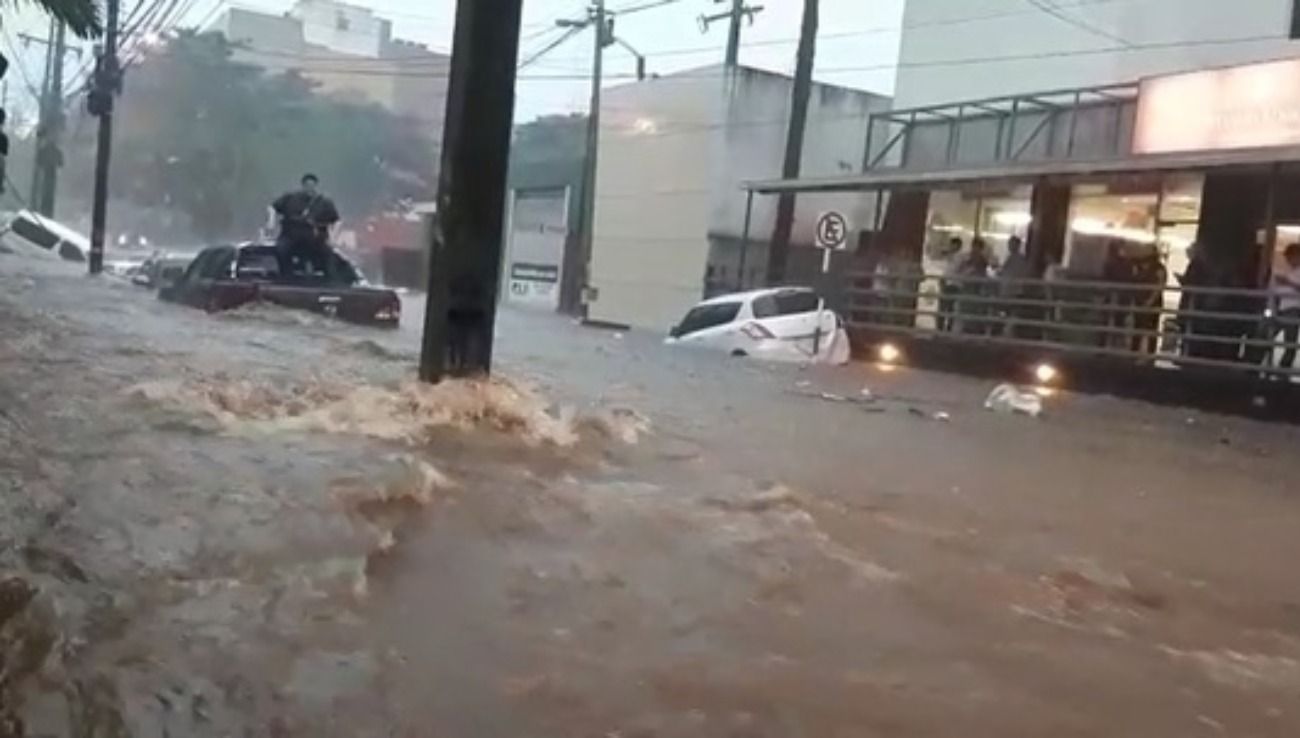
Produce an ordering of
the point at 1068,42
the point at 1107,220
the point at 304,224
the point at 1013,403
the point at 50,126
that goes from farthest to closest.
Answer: the point at 50,126
the point at 1068,42
the point at 1107,220
the point at 304,224
the point at 1013,403

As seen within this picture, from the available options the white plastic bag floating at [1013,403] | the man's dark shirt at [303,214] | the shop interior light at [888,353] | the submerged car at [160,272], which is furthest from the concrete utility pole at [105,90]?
the white plastic bag floating at [1013,403]

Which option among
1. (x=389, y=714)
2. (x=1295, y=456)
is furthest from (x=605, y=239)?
(x=389, y=714)

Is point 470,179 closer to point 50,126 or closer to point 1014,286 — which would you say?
point 1014,286

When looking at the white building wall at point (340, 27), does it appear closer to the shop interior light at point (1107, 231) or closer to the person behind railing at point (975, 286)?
the person behind railing at point (975, 286)

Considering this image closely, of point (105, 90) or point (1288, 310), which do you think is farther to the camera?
point (105, 90)

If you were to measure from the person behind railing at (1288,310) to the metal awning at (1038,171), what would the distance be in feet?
3.94

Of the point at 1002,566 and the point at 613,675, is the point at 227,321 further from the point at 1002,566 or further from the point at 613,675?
the point at 613,675

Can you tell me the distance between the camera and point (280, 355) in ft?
42.2

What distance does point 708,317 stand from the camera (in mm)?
22406

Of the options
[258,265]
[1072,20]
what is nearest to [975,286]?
[1072,20]

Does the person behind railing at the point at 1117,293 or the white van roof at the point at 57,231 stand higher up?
the person behind railing at the point at 1117,293

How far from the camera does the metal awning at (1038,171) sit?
49.9 feet

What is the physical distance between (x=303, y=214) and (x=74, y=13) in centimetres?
313

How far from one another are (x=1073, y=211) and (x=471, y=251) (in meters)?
13.3
